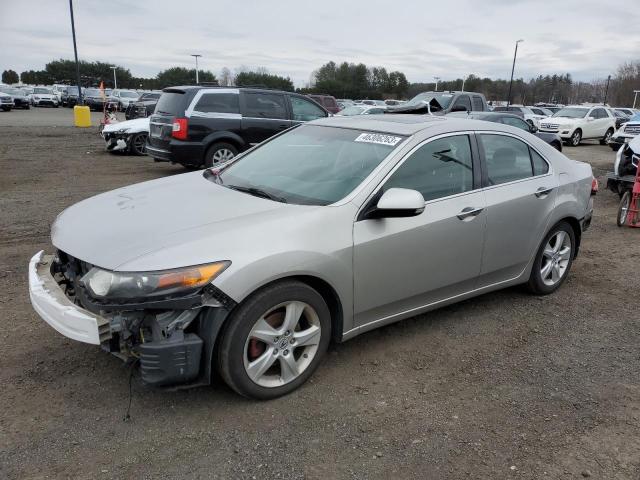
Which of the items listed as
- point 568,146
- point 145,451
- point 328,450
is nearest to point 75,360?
point 145,451

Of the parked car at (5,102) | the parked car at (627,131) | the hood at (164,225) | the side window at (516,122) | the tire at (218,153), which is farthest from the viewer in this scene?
the parked car at (5,102)

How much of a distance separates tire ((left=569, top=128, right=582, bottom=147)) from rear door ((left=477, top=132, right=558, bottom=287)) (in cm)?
1942

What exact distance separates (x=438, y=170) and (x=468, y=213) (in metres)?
0.38

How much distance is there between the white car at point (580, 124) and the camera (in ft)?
70.7

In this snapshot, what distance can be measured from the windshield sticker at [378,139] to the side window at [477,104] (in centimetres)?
1287

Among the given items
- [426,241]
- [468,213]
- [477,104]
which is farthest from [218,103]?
[477,104]

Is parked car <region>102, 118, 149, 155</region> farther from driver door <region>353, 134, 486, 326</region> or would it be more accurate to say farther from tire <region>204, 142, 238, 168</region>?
driver door <region>353, 134, 486, 326</region>

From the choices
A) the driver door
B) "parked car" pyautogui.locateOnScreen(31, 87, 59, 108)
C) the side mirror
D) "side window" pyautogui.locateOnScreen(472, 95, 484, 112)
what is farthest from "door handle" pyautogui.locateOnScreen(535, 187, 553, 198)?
"parked car" pyautogui.locateOnScreen(31, 87, 59, 108)

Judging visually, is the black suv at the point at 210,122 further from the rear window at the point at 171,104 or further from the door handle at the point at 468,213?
the door handle at the point at 468,213

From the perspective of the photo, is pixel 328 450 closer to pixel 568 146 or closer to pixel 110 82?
pixel 568 146

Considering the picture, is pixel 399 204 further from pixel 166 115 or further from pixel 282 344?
pixel 166 115

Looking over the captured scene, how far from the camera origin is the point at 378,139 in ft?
12.4

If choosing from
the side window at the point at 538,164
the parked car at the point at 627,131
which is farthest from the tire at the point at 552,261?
the parked car at the point at 627,131

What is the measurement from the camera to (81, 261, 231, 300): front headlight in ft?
8.61
